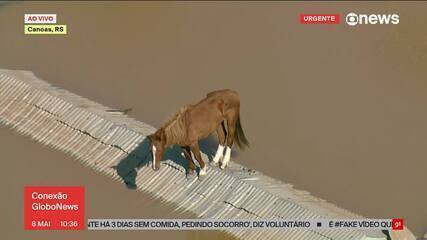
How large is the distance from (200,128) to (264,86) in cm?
1178

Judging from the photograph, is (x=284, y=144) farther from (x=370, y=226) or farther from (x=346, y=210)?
(x=370, y=226)

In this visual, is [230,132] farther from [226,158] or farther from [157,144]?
[157,144]

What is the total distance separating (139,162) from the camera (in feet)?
103

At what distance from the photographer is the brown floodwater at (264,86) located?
97.8ft

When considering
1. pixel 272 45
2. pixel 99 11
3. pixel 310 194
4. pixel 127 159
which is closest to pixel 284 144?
pixel 310 194

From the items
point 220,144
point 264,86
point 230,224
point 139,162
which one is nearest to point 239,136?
point 220,144

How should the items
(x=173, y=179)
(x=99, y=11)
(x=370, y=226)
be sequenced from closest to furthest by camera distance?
(x=370, y=226)
(x=173, y=179)
(x=99, y=11)

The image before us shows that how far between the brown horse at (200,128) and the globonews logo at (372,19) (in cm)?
1672

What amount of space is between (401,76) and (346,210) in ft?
46.2

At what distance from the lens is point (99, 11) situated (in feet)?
166

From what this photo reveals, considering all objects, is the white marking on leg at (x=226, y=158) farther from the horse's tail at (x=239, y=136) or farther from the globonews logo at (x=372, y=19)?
the globonews logo at (x=372, y=19)

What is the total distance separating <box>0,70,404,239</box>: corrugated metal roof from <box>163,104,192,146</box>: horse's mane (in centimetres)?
270

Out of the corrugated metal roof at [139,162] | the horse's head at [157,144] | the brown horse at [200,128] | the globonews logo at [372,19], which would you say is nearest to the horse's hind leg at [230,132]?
the brown horse at [200,128]

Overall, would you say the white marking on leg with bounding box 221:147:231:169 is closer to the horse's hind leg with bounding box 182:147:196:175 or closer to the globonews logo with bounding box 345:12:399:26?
the horse's hind leg with bounding box 182:147:196:175
